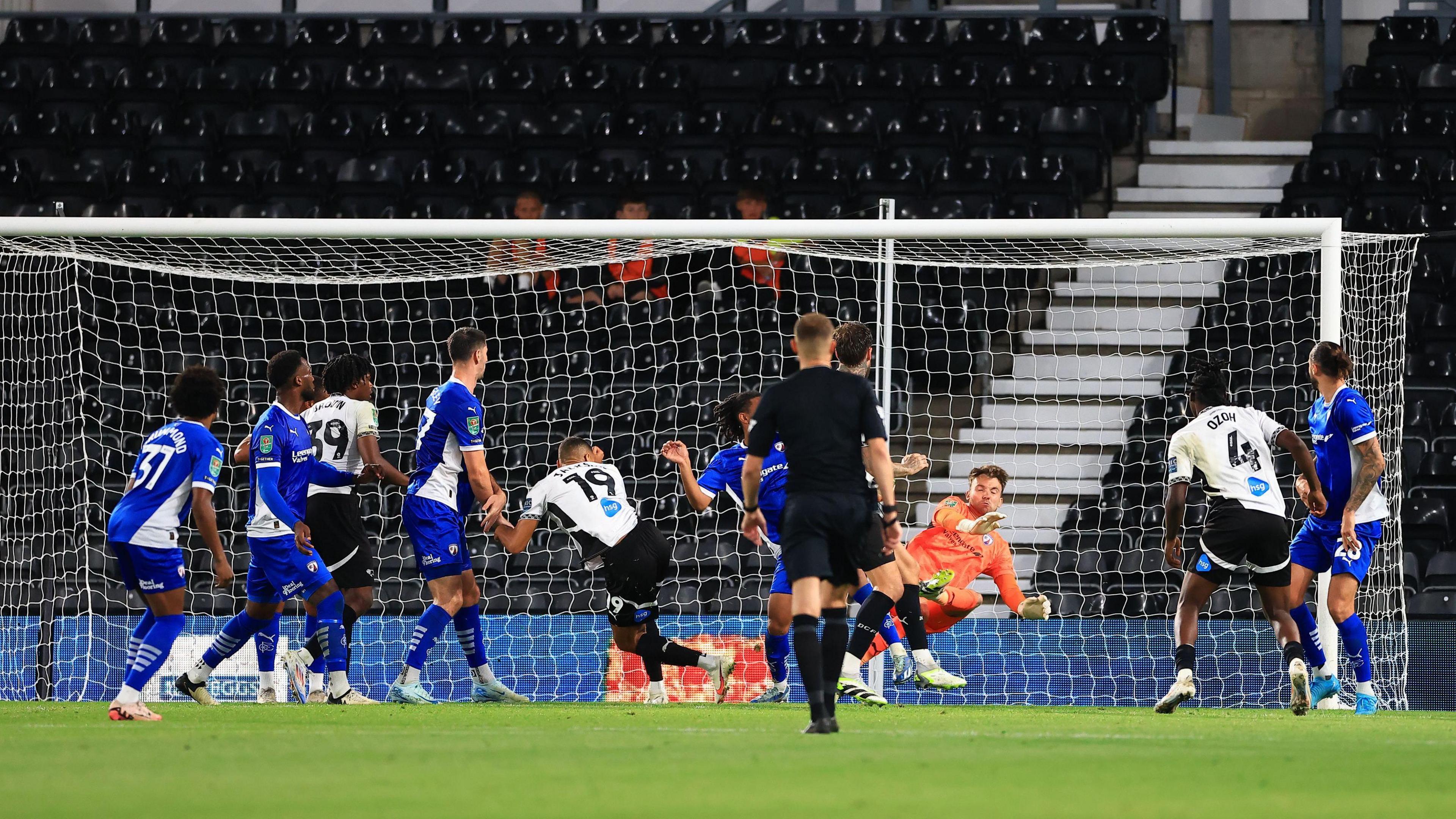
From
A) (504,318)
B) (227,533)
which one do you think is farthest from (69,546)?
(504,318)

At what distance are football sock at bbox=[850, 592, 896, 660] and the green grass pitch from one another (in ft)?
2.24

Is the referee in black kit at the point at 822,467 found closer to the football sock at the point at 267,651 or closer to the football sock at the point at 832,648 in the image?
the football sock at the point at 832,648

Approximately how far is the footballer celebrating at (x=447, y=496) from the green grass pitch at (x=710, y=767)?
139cm

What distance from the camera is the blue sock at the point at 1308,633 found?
9016mm

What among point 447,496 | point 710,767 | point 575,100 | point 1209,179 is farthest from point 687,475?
point 1209,179

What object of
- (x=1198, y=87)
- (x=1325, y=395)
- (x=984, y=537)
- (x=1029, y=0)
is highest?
(x=1029, y=0)

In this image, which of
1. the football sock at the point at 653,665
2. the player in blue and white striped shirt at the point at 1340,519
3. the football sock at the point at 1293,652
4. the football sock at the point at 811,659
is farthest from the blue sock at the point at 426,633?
the player in blue and white striped shirt at the point at 1340,519

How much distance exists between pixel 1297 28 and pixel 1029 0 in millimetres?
2884

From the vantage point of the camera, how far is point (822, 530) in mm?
6383

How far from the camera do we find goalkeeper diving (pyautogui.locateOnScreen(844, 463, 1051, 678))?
9.78 m

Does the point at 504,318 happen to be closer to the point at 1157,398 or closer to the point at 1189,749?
the point at 1157,398

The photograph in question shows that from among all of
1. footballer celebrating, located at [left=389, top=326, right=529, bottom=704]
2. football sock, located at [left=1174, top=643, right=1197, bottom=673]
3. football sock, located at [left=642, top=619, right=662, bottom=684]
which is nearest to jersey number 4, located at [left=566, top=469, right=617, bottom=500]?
footballer celebrating, located at [left=389, top=326, right=529, bottom=704]

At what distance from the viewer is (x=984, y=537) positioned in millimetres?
9875

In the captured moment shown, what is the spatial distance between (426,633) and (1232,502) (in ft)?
14.8
